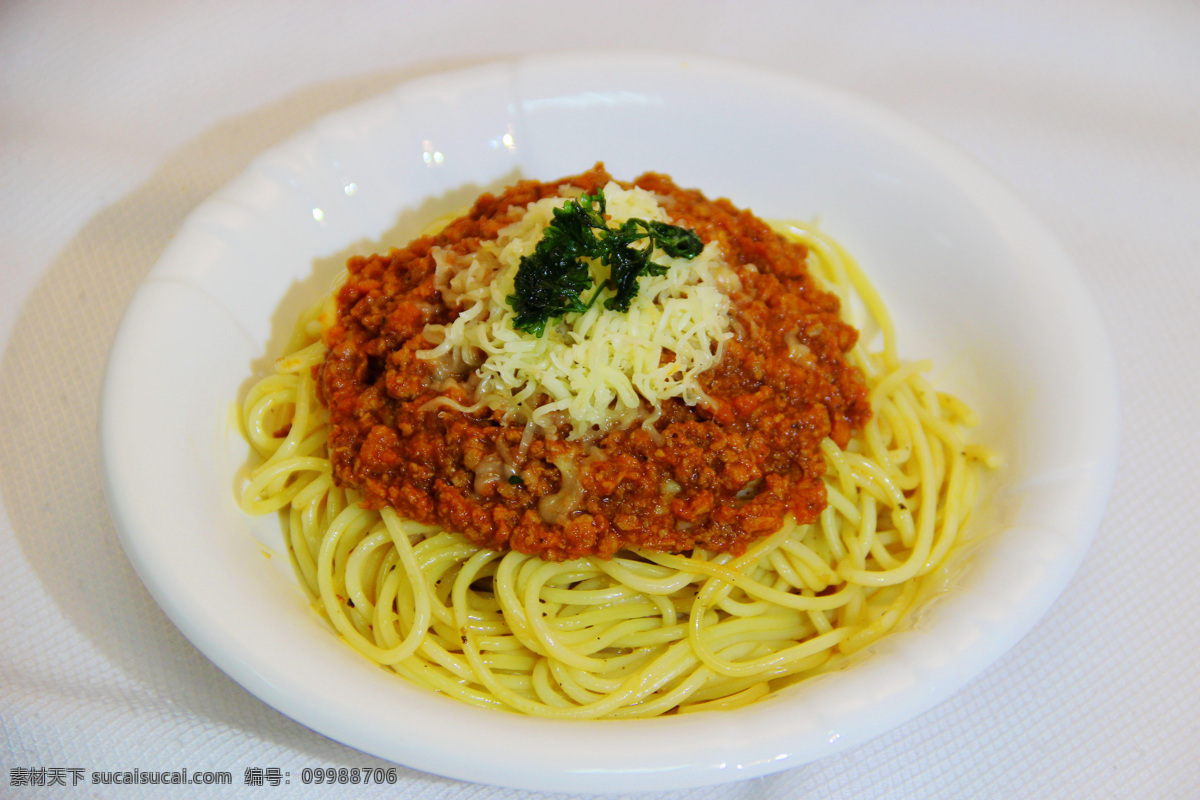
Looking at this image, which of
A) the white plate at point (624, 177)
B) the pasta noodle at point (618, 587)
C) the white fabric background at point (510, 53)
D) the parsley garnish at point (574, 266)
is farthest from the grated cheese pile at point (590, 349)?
the white fabric background at point (510, 53)

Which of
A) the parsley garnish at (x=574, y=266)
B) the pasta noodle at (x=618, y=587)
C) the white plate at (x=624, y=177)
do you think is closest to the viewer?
the white plate at (x=624, y=177)

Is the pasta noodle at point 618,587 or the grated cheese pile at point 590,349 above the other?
the grated cheese pile at point 590,349

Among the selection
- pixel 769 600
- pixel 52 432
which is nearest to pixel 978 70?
pixel 769 600

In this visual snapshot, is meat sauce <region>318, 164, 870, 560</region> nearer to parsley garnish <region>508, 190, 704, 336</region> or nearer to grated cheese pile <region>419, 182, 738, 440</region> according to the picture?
grated cheese pile <region>419, 182, 738, 440</region>

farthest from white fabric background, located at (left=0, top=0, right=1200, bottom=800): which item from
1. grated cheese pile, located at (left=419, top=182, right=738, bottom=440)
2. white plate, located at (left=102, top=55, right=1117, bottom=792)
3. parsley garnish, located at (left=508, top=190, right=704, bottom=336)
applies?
parsley garnish, located at (left=508, top=190, right=704, bottom=336)

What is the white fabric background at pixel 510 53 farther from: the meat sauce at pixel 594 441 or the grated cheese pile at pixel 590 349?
the grated cheese pile at pixel 590 349

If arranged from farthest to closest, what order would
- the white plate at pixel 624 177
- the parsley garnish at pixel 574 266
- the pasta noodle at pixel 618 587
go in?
the pasta noodle at pixel 618 587, the parsley garnish at pixel 574 266, the white plate at pixel 624 177

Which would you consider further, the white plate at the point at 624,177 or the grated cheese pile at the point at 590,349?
the grated cheese pile at the point at 590,349
